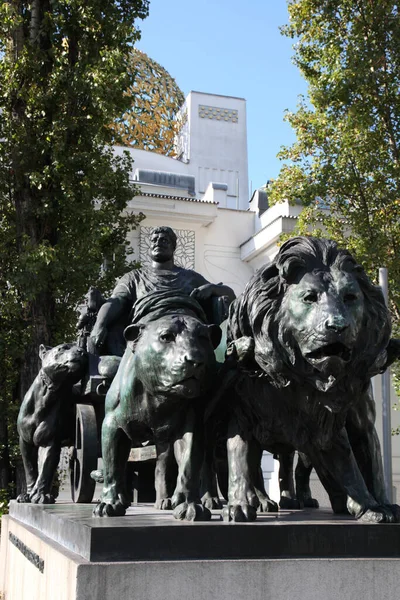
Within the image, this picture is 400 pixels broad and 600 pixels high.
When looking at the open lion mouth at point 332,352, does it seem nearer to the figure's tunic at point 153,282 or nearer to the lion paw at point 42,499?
the figure's tunic at point 153,282

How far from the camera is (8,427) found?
11.4 m

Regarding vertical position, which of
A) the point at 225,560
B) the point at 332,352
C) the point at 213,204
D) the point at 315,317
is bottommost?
the point at 225,560

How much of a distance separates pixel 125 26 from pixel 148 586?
10.3 metres

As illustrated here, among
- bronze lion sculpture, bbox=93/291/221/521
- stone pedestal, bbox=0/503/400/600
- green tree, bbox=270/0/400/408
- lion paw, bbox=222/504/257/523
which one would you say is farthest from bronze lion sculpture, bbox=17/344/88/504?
green tree, bbox=270/0/400/408

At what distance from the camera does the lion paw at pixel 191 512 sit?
3066mm

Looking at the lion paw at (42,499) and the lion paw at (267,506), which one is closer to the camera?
the lion paw at (267,506)

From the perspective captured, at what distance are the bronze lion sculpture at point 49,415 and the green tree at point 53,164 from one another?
550 centimetres

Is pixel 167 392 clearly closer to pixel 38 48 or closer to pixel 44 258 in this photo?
pixel 44 258

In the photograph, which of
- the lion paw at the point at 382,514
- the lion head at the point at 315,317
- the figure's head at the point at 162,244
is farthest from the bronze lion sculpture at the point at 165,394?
the figure's head at the point at 162,244

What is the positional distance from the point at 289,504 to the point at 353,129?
9412 mm

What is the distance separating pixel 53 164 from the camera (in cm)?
1115

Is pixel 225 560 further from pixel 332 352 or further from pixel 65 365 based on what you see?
pixel 65 365

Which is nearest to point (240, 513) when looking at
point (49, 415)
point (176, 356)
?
point (176, 356)

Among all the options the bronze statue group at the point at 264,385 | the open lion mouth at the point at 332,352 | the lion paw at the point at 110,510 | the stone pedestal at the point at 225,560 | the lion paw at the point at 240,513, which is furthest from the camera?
the lion paw at the point at 110,510
